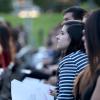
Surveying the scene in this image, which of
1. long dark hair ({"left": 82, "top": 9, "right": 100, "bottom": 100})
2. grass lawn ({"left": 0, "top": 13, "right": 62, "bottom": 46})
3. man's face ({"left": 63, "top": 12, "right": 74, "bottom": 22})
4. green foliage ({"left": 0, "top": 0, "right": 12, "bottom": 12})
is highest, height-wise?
man's face ({"left": 63, "top": 12, "right": 74, "bottom": 22})

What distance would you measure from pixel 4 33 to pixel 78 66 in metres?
4.53

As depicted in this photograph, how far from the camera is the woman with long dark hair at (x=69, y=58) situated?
6.59 metres

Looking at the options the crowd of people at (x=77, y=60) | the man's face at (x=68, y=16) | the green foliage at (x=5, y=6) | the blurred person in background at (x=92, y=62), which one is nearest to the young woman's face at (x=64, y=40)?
the crowd of people at (x=77, y=60)

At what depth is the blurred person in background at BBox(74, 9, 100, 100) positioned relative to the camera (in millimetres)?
5691

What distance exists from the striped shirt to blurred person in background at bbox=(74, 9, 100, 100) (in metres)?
0.60

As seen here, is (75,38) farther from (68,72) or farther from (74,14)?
(74,14)

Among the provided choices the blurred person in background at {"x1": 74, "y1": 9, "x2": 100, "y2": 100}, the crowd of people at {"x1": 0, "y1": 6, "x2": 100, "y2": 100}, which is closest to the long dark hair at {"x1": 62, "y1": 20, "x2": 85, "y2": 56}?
the crowd of people at {"x1": 0, "y1": 6, "x2": 100, "y2": 100}

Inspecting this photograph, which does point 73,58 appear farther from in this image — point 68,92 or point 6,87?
point 6,87

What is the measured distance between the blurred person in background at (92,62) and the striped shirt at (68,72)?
1.98ft

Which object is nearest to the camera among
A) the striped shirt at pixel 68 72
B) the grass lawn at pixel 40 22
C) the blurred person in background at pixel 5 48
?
the striped shirt at pixel 68 72

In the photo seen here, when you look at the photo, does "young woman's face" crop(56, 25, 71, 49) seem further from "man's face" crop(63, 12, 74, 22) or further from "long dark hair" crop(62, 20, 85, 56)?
"man's face" crop(63, 12, 74, 22)

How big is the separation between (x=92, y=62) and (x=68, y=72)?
86 centimetres

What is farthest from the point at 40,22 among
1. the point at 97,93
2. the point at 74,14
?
the point at 97,93

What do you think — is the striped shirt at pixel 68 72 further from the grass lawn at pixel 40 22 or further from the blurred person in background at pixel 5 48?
the grass lawn at pixel 40 22
